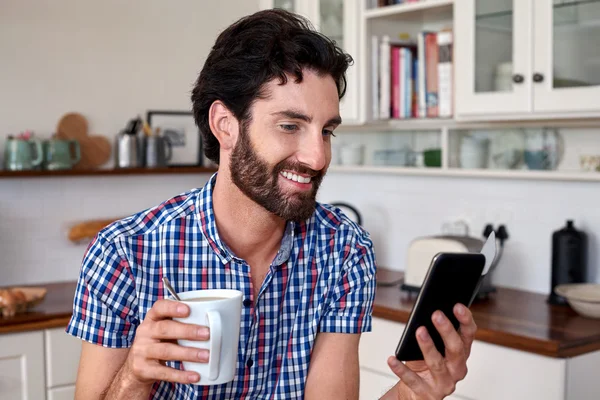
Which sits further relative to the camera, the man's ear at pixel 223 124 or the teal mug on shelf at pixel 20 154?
the teal mug on shelf at pixel 20 154

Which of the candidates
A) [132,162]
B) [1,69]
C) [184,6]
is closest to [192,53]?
[184,6]

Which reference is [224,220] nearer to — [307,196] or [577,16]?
[307,196]

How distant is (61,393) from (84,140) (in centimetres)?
121

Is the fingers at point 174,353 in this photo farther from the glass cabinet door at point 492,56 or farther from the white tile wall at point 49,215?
the white tile wall at point 49,215

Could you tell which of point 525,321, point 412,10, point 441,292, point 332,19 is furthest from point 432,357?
point 332,19

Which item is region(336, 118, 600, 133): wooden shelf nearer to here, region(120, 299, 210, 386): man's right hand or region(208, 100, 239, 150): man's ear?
region(208, 100, 239, 150): man's ear

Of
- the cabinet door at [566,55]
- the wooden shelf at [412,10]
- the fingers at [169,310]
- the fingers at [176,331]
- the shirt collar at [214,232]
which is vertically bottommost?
the fingers at [176,331]

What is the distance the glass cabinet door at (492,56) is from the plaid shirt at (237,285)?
1.38 meters

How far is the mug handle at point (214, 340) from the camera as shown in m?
1.05

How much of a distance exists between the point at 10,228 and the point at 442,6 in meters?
2.07

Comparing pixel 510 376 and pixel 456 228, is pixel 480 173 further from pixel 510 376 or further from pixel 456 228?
pixel 510 376

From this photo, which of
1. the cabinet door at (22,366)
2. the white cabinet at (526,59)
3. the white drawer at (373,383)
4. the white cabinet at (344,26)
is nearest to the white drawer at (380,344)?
the white drawer at (373,383)

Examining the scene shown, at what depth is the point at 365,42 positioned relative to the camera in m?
3.39

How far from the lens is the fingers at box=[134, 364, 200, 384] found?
1.09m
